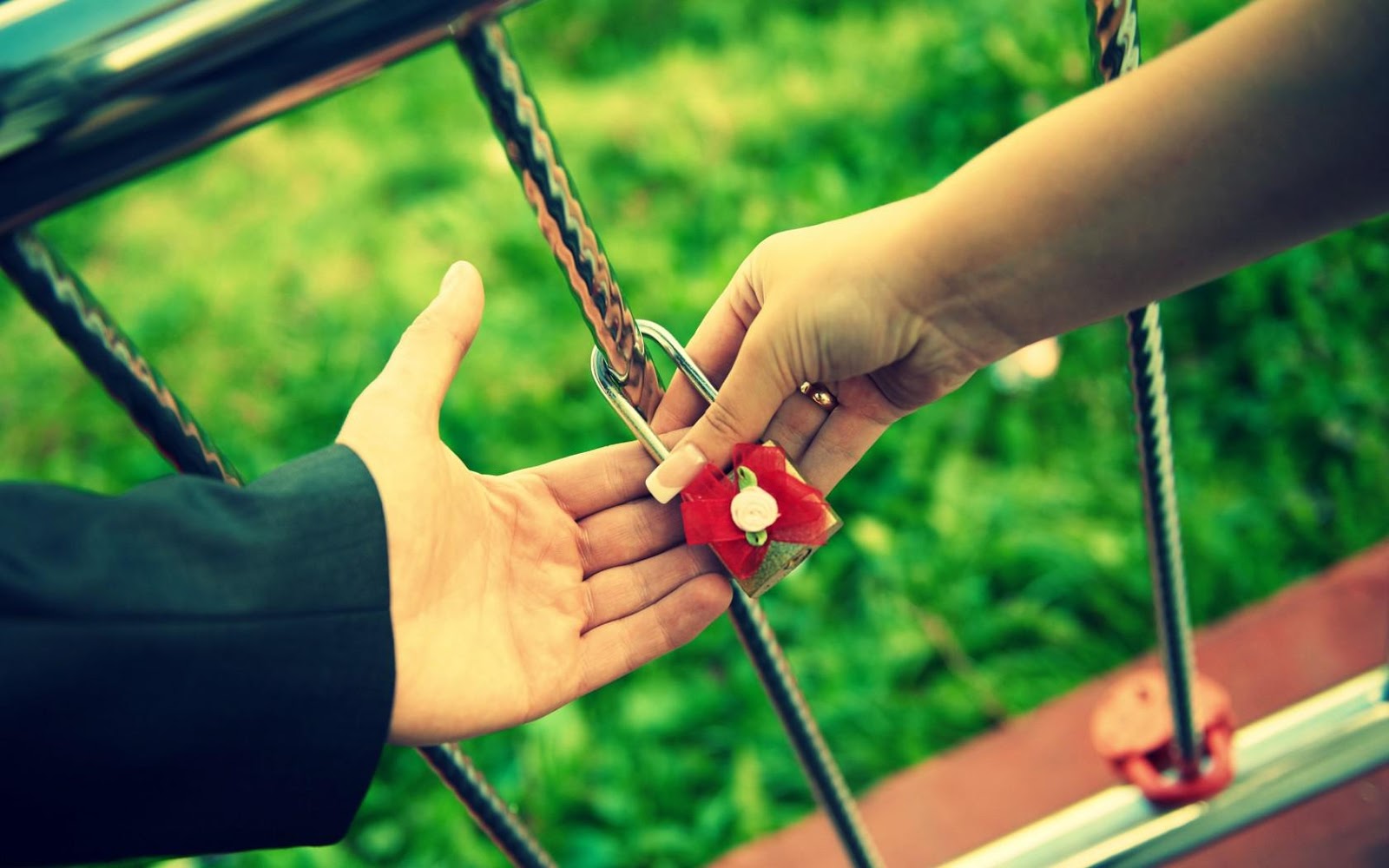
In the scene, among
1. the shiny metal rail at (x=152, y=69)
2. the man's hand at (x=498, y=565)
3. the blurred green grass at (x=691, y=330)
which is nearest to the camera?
the shiny metal rail at (x=152, y=69)

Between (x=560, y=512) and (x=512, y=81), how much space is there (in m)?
0.51

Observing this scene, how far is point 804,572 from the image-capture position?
1.97 meters

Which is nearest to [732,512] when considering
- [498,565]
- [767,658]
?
[767,658]

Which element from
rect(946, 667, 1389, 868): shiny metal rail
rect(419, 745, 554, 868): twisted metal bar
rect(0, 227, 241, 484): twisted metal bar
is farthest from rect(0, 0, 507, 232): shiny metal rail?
rect(946, 667, 1389, 868): shiny metal rail

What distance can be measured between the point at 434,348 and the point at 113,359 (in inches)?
11.4

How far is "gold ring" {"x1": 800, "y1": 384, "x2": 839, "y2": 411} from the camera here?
1063 mm

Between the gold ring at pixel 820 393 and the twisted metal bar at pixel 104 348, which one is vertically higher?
the twisted metal bar at pixel 104 348

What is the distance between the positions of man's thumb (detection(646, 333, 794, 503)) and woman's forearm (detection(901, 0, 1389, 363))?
162mm

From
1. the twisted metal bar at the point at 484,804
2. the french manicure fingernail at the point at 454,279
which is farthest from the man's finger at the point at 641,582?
the french manicure fingernail at the point at 454,279

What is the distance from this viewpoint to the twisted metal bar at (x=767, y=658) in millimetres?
927

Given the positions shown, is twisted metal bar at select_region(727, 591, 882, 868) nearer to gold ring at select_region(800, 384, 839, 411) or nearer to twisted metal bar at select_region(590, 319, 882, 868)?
twisted metal bar at select_region(590, 319, 882, 868)

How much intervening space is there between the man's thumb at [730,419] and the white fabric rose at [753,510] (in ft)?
0.18

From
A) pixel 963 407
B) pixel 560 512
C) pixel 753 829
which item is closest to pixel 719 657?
pixel 753 829

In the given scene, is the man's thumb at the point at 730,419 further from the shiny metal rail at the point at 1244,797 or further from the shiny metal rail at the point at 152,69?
the shiny metal rail at the point at 1244,797
